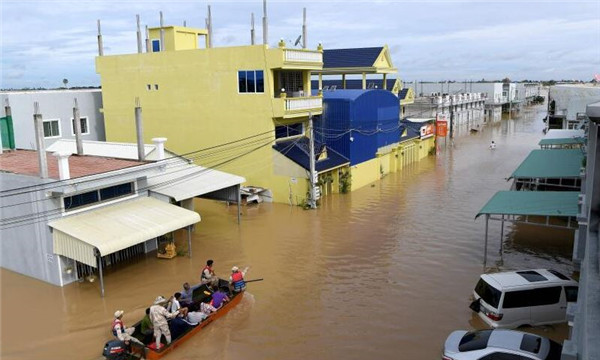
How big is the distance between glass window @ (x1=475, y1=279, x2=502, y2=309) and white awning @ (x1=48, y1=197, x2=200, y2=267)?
9.81 m

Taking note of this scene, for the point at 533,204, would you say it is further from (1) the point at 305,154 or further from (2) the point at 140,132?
(2) the point at 140,132

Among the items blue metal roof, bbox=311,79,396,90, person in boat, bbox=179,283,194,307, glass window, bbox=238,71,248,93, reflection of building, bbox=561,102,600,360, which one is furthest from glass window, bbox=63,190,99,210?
Answer: blue metal roof, bbox=311,79,396,90

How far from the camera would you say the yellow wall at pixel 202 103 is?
27250 millimetres

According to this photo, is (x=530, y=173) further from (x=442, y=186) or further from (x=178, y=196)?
(x=178, y=196)

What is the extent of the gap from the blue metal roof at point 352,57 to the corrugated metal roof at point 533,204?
23751mm

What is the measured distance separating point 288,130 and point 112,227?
49.7 ft

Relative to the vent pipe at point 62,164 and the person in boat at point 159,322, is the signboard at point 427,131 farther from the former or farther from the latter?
the person in boat at point 159,322

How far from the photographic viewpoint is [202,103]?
95.3 feet

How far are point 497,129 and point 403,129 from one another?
120ft

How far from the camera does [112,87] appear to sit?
3306 cm

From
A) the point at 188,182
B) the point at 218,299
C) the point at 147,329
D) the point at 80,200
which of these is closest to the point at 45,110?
the point at 188,182

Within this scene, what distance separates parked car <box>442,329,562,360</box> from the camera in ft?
32.1

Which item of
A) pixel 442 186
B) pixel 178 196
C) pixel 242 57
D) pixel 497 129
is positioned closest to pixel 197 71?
pixel 242 57

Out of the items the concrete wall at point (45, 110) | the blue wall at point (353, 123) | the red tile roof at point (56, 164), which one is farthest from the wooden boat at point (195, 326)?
the concrete wall at point (45, 110)
